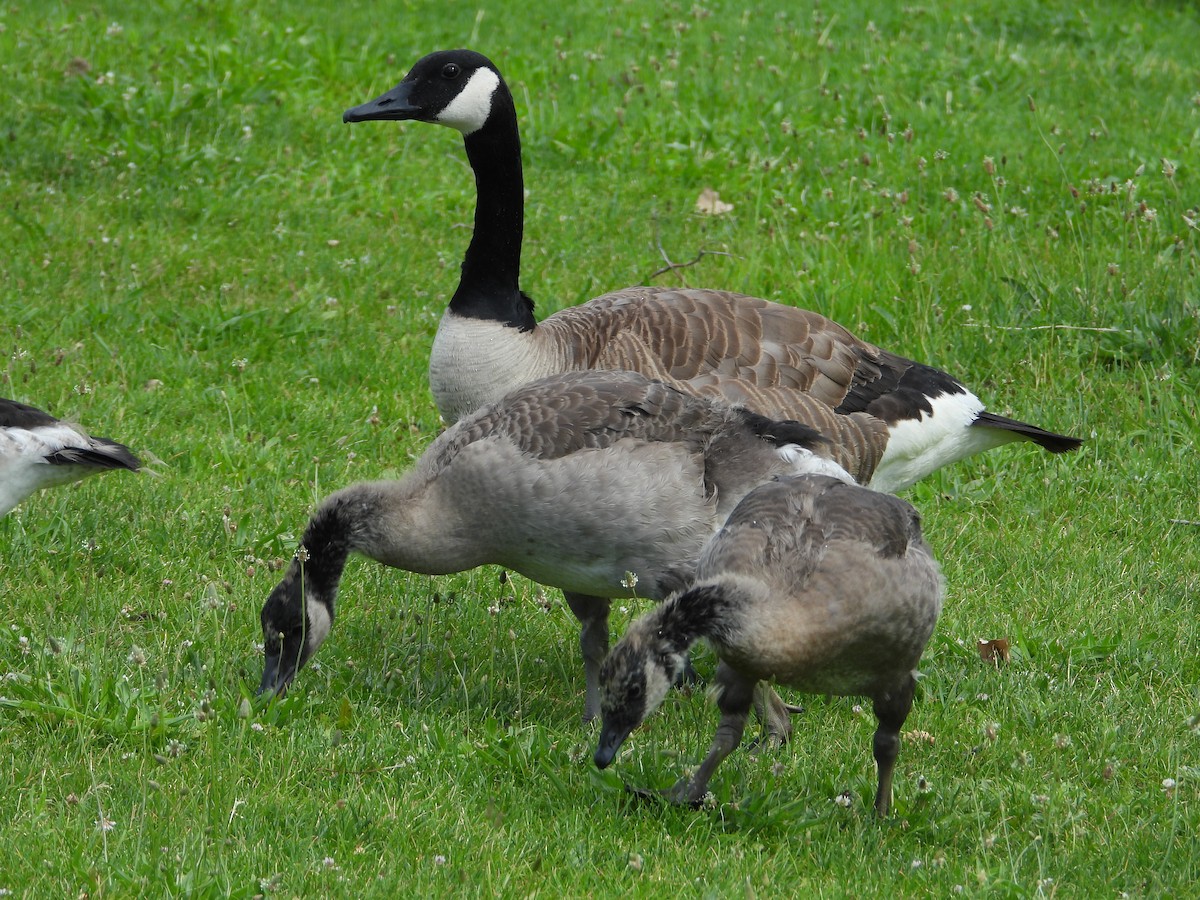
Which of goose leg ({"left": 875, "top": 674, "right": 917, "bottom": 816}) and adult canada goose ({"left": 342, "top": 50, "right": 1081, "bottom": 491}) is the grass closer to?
goose leg ({"left": 875, "top": 674, "right": 917, "bottom": 816})

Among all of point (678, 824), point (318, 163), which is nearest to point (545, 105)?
point (318, 163)

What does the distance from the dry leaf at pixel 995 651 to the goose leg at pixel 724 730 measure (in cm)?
164

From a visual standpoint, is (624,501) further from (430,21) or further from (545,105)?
(430,21)

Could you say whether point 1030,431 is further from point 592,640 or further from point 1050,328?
point 592,640

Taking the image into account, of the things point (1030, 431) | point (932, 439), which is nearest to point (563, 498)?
point (932, 439)

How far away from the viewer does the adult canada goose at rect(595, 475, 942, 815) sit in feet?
14.0

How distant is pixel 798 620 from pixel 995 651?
6.19ft

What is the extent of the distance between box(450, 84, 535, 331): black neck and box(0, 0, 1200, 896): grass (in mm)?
1141

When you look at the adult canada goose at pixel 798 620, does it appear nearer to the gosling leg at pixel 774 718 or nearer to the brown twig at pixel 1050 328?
the gosling leg at pixel 774 718

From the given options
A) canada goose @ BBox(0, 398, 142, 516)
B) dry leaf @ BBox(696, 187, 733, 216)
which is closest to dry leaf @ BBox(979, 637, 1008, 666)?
canada goose @ BBox(0, 398, 142, 516)

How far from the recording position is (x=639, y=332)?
6.48 metres

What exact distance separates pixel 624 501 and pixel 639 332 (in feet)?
5.34

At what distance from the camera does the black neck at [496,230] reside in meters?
6.61

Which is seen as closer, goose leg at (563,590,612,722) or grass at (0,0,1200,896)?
grass at (0,0,1200,896)
